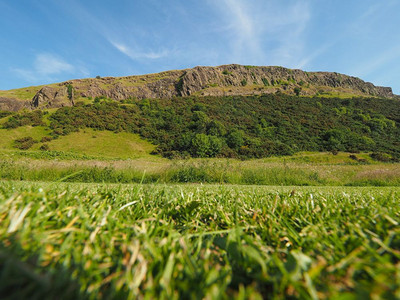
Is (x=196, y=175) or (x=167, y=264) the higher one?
(x=167, y=264)

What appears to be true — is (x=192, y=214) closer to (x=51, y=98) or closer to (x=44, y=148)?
(x=44, y=148)

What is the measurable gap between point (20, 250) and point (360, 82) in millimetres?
115254

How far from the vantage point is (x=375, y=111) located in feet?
170

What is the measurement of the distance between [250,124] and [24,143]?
45.3 metres

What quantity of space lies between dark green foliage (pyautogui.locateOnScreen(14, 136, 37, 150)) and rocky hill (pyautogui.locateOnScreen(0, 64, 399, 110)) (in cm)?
2607

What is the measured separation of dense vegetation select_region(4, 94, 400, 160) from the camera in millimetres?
36781

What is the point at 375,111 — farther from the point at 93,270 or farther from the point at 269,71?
the point at 93,270

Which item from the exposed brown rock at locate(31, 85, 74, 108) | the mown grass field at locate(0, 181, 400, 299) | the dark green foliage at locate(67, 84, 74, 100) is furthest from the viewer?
the dark green foliage at locate(67, 84, 74, 100)

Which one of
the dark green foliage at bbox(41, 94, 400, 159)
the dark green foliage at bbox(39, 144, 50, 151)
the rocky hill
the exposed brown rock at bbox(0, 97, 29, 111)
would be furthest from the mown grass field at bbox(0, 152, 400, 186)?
the exposed brown rock at bbox(0, 97, 29, 111)

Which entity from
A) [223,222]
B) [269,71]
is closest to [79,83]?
[269,71]

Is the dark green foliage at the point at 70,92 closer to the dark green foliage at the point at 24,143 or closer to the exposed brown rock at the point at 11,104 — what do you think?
the exposed brown rock at the point at 11,104

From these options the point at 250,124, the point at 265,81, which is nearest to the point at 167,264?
the point at 250,124

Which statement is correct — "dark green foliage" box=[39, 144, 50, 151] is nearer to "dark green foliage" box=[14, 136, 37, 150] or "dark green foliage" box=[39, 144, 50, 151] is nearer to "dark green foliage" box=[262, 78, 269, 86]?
"dark green foliage" box=[14, 136, 37, 150]

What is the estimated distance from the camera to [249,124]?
46.9 meters
